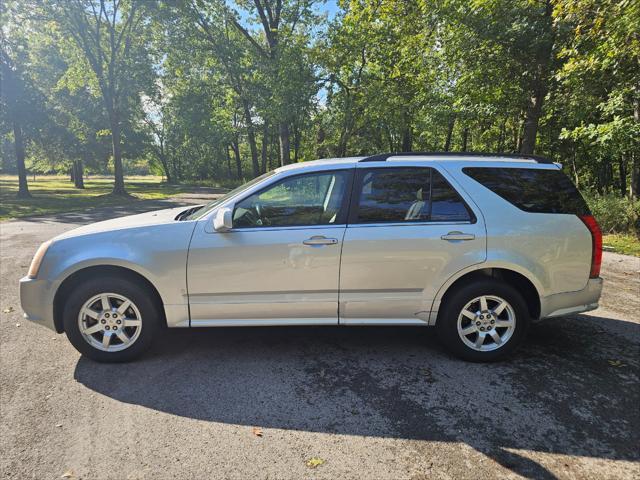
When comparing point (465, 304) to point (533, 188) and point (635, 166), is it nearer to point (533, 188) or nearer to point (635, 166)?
point (533, 188)

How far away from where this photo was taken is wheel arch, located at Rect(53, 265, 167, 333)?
3.52 m

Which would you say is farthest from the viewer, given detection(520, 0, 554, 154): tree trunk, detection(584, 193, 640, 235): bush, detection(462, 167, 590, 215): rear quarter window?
detection(520, 0, 554, 154): tree trunk

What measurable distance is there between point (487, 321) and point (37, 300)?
13.4 feet

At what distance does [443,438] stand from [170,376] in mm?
2287

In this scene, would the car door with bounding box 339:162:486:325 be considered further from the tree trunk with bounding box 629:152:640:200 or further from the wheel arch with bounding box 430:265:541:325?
the tree trunk with bounding box 629:152:640:200

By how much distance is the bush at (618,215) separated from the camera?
9.77 m

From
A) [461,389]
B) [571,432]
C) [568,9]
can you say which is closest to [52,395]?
[461,389]

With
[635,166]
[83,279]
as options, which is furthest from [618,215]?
[83,279]

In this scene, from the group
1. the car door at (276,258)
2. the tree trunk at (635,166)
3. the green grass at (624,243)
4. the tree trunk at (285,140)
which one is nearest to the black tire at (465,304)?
the car door at (276,258)

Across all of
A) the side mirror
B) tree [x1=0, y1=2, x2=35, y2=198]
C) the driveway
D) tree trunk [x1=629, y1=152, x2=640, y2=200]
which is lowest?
the driveway

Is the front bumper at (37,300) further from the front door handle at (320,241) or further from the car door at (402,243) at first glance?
the car door at (402,243)

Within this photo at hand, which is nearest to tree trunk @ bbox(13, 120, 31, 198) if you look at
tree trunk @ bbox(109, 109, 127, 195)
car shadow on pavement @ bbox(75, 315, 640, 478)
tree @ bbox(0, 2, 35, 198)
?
tree @ bbox(0, 2, 35, 198)

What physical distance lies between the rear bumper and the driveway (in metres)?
0.46

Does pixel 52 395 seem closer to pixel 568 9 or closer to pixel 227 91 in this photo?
pixel 568 9
